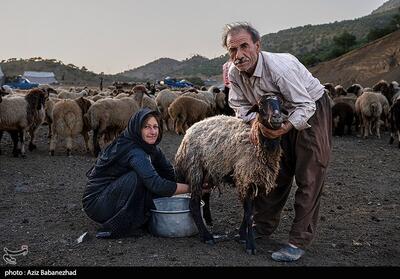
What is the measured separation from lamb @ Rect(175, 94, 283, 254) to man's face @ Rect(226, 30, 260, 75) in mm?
384

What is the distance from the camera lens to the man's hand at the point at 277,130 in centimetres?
485

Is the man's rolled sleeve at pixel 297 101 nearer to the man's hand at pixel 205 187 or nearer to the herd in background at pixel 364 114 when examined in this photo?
the man's hand at pixel 205 187

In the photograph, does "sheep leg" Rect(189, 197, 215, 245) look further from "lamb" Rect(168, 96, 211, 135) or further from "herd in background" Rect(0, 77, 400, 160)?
"lamb" Rect(168, 96, 211, 135)

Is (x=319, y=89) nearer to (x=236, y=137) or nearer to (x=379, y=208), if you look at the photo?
(x=236, y=137)

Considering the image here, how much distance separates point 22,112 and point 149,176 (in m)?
7.57

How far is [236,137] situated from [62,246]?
7.17 ft

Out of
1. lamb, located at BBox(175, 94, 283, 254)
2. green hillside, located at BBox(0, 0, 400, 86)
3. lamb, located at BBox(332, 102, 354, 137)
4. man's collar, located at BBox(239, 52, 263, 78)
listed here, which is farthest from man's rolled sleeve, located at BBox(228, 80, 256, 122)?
green hillside, located at BBox(0, 0, 400, 86)

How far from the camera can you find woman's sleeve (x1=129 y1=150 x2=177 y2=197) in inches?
217

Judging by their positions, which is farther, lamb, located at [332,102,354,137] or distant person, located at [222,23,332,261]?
lamb, located at [332,102,354,137]

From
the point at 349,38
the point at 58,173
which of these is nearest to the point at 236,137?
the point at 58,173

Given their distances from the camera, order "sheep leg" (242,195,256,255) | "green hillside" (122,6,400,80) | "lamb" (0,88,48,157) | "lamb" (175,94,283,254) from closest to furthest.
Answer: "lamb" (175,94,283,254) < "sheep leg" (242,195,256,255) < "lamb" (0,88,48,157) < "green hillside" (122,6,400,80)

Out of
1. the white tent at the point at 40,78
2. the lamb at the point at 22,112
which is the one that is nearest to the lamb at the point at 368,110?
the lamb at the point at 22,112

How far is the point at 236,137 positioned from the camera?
5461 millimetres

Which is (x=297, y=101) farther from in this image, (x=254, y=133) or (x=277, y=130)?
(x=254, y=133)
